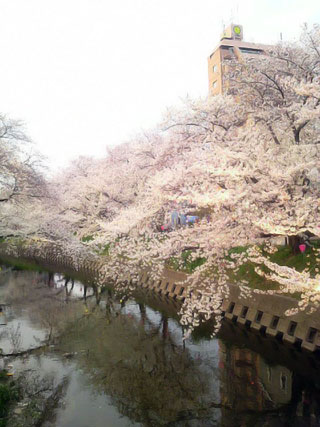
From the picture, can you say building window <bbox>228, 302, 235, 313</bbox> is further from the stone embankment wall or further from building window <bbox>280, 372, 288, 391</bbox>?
building window <bbox>280, 372, 288, 391</bbox>

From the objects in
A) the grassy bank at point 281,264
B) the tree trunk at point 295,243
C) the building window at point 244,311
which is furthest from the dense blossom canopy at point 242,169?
the building window at point 244,311

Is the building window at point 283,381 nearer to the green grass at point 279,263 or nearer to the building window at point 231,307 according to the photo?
the green grass at point 279,263

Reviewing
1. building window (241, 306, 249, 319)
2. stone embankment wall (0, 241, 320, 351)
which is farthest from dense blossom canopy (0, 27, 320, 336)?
building window (241, 306, 249, 319)

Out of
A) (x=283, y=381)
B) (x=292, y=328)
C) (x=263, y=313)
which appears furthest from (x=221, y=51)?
(x=283, y=381)

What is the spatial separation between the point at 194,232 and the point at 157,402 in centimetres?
479

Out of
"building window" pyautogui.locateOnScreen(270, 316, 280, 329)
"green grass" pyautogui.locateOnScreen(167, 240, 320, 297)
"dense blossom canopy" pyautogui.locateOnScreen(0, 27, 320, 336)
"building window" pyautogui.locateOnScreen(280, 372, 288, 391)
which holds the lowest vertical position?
"building window" pyautogui.locateOnScreen(280, 372, 288, 391)

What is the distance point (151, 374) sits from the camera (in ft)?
35.9

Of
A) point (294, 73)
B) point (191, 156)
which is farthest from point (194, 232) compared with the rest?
point (294, 73)

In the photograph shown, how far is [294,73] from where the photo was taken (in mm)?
11023

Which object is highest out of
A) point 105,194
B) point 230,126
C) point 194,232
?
point 230,126

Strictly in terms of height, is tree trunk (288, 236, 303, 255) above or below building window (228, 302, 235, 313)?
above

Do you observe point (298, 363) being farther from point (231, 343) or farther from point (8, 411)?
point (8, 411)

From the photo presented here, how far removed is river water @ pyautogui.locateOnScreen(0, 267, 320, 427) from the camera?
862cm

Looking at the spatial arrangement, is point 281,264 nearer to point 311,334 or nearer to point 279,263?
point 279,263
